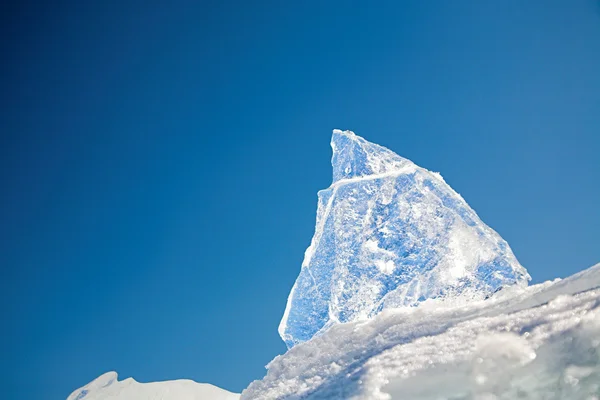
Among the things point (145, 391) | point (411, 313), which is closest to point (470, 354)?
point (411, 313)

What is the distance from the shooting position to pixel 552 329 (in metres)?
9.45

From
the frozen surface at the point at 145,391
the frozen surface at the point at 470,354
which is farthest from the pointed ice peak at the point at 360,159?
the frozen surface at the point at 470,354

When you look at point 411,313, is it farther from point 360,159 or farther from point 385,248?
point 360,159

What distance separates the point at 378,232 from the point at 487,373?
→ 15.4m

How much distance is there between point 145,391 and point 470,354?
1456cm

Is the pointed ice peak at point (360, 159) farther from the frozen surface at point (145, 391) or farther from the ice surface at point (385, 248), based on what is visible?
the frozen surface at point (145, 391)

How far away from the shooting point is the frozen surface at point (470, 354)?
908 centimetres

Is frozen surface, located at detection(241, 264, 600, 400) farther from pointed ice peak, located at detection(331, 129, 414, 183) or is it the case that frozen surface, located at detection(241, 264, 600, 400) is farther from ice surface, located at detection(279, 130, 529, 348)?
pointed ice peak, located at detection(331, 129, 414, 183)

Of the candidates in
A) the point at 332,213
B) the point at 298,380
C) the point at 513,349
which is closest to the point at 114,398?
the point at 298,380

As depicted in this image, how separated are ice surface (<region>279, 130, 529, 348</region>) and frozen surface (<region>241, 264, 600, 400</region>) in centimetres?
876

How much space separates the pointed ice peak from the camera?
2734cm

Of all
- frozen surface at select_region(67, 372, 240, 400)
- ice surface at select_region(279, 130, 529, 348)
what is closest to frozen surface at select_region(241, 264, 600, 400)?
frozen surface at select_region(67, 372, 240, 400)

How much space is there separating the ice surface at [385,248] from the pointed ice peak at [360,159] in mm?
54

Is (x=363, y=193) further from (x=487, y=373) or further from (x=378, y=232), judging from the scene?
(x=487, y=373)
